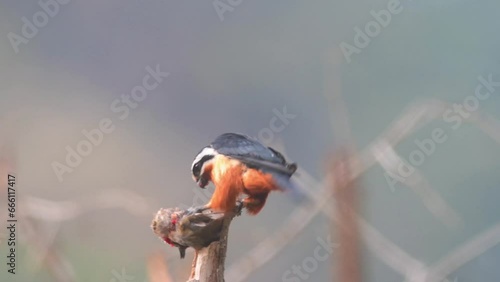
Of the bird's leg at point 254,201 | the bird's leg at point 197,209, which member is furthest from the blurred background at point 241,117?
the bird's leg at point 197,209

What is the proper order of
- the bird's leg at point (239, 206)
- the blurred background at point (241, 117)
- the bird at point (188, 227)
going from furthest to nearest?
the blurred background at point (241, 117), the bird's leg at point (239, 206), the bird at point (188, 227)

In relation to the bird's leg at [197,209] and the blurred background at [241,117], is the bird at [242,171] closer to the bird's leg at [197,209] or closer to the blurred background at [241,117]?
the bird's leg at [197,209]

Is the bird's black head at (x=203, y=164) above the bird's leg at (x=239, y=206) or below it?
above

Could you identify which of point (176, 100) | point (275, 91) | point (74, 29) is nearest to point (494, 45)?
point (275, 91)

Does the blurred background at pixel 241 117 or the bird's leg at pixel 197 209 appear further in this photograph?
the blurred background at pixel 241 117

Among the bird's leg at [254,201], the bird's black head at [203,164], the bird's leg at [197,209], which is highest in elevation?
the bird's black head at [203,164]

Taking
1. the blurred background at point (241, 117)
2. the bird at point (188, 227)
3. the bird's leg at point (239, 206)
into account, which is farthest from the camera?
the blurred background at point (241, 117)

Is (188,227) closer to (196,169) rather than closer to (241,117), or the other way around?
(196,169)

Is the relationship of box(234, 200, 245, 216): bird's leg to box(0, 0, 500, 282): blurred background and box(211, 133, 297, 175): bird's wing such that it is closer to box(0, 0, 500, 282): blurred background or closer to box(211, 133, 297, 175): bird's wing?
box(211, 133, 297, 175): bird's wing
